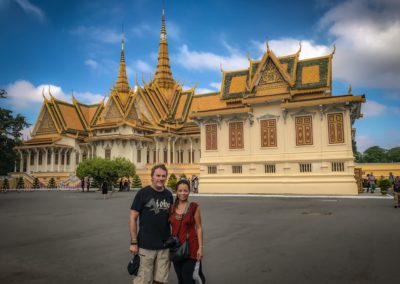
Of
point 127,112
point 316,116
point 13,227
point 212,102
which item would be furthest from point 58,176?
point 13,227

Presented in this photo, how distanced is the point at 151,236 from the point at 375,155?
8419 centimetres

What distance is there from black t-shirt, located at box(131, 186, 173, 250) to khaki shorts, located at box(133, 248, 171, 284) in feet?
0.26

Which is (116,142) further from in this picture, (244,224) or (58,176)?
(244,224)

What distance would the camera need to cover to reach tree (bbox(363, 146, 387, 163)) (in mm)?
76000

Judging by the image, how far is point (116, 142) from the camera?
140 ft

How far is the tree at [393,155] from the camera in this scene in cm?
7253

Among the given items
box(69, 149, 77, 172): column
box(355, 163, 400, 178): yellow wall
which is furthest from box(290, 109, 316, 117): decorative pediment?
box(69, 149, 77, 172): column

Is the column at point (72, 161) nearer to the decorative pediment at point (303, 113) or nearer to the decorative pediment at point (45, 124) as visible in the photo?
the decorative pediment at point (45, 124)

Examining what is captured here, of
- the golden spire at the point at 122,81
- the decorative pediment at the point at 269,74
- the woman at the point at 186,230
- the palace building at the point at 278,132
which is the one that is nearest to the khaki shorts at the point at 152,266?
the woman at the point at 186,230

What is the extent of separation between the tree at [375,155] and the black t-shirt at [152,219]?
271ft

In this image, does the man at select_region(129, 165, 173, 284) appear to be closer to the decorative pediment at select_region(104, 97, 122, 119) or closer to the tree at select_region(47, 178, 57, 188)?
the decorative pediment at select_region(104, 97, 122, 119)

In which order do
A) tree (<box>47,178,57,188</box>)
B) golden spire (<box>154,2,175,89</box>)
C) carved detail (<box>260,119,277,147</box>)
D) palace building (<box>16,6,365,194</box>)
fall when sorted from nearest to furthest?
palace building (<box>16,6,365,194</box>)
carved detail (<box>260,119,277,147</box>)
tree (<box>47,178,57,188</box>)
golden spire (<box>154,2,175,89</box>)

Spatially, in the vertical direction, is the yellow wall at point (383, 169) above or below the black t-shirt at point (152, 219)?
above

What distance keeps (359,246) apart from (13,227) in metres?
9.37
